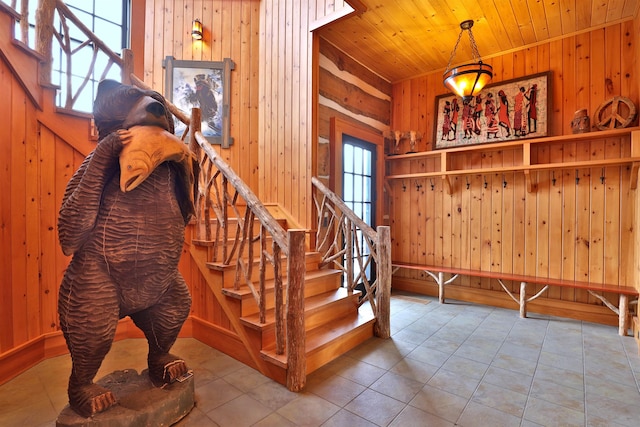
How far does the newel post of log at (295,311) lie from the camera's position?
1.94m

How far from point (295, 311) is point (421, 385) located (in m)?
0.95

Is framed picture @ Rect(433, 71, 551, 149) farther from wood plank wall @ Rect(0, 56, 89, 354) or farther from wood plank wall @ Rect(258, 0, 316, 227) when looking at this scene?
wood plank wall @ Rect(0, 56, 89, 354)

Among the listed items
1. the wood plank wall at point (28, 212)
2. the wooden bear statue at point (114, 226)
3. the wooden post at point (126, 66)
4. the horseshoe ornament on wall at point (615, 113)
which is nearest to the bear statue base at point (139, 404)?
the wooden bear statue at point (114, 226)

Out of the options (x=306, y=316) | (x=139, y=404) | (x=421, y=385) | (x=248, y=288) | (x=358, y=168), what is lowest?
(x=421, y=385)

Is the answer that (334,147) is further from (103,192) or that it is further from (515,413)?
(515,413)

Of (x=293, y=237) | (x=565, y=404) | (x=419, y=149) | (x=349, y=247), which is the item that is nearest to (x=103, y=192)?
(x=293, y=237)

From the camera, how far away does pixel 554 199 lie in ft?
11.5

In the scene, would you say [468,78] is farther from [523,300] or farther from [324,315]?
[324,315]

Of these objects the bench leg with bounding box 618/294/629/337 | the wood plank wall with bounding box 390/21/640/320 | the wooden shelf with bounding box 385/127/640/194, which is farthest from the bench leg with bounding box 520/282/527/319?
the wooden shelf with bounding box 385/127/640/194

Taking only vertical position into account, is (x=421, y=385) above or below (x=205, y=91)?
below

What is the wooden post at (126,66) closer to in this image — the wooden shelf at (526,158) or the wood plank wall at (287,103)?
the wood plank wall at (287,103)

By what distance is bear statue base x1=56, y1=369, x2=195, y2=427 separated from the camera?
1421 millimetres

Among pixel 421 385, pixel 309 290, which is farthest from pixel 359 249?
pixel 421 385

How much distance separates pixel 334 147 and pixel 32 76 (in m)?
2.58
